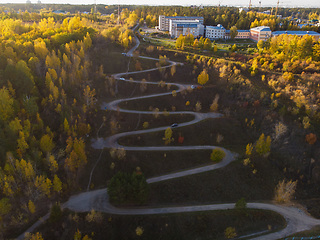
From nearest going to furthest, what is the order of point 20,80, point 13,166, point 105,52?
point 13,166 < point 20,80 < point 105,52

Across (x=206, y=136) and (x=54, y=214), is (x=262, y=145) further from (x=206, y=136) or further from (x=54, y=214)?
(x=54, y=214)

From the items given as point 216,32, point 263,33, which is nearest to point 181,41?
point 216,32

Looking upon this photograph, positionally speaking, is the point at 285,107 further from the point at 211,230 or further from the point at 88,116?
the point at 88,116

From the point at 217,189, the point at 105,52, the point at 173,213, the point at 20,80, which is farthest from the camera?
the point at 105,52

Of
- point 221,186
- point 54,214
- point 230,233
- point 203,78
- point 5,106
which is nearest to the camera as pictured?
point 54,214

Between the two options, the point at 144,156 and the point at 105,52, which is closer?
the point at 144,156

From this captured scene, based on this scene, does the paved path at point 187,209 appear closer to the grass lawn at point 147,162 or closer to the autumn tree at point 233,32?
the grass lawn at point 147,162

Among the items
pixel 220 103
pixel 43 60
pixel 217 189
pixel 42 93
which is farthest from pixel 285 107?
pixel 43 60

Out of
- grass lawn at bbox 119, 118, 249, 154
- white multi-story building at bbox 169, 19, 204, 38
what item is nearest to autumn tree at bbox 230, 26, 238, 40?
white multi-story building at bbox 169, 19, 204, 38
